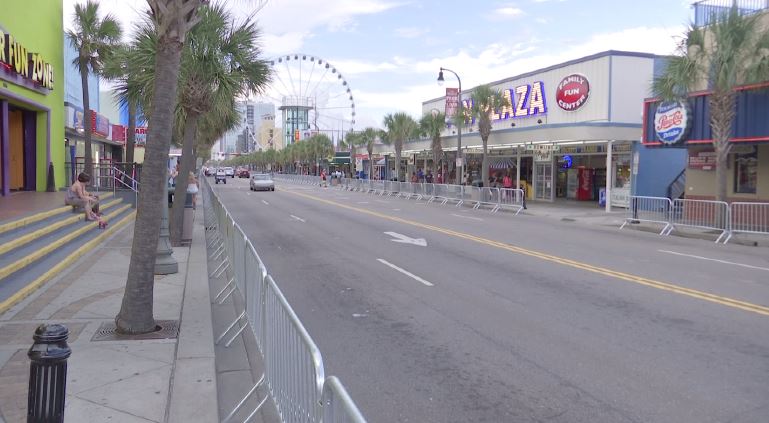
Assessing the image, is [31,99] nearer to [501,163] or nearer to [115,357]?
[115,357]

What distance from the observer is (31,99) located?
19.2 m

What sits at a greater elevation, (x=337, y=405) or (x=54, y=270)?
(x=337, y=405)

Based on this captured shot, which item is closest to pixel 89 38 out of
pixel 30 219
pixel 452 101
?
pixel 30 219

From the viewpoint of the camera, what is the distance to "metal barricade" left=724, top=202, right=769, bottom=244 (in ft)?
58.1

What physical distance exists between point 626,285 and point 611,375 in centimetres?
454

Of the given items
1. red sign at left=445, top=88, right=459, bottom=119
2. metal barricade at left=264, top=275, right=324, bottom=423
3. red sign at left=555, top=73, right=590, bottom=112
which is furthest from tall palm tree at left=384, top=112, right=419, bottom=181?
metal barricade at left=264, top=275, right=324, bottom=423

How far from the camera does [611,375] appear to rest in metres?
5.89

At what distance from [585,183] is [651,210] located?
1302cm

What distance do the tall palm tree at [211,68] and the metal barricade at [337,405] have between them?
12.6 m

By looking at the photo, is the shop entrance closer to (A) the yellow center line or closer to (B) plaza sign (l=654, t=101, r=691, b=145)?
(B) plaza sign (l=654, t=101, r=691, b=145)

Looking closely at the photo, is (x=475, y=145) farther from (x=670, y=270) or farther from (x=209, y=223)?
(x=670, y=270)

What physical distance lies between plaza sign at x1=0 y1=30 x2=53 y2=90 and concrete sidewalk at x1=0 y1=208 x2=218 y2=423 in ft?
29.2

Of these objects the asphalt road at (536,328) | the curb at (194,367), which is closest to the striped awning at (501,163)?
the asphalt road at (536,328)

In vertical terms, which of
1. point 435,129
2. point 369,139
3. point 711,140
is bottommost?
point 711,140
